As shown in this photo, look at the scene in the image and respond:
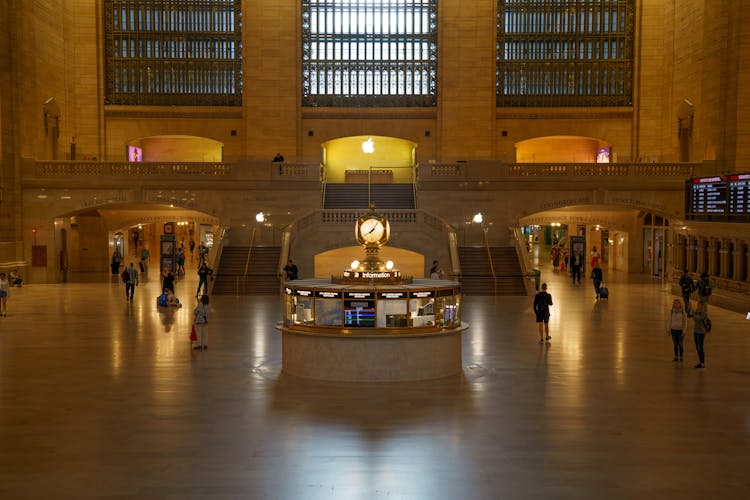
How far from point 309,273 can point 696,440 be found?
69.4ft

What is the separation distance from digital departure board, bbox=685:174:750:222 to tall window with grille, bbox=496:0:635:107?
12.5m

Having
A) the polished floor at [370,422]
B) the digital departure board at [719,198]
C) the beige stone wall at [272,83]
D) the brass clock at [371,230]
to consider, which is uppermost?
the beige stone wall at [272,83]

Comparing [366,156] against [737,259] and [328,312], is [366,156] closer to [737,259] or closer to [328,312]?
[737,259]

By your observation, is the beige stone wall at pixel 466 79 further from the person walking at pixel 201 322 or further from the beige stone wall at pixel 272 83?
the person walking at pixel 201 322

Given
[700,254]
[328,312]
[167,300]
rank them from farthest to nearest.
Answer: [700,254], [167,300], [328,312]

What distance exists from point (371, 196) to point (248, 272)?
7032 millimetres

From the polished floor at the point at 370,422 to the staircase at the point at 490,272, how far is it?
9.45m

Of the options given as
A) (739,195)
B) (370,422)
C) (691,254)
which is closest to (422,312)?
(370,422)

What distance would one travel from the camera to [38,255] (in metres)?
32.6

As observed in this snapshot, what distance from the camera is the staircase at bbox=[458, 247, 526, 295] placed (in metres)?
28.4

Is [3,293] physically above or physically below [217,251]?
below

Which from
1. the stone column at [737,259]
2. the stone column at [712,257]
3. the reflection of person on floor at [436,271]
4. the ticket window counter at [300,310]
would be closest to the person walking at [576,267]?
the stone column at [712,257]

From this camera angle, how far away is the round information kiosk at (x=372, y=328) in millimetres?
13359

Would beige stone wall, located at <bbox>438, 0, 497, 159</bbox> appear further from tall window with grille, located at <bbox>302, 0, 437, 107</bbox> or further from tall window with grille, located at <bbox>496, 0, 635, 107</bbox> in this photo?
tall window with grille, located at <bbox>496, 0, 635, 107</bbox>
